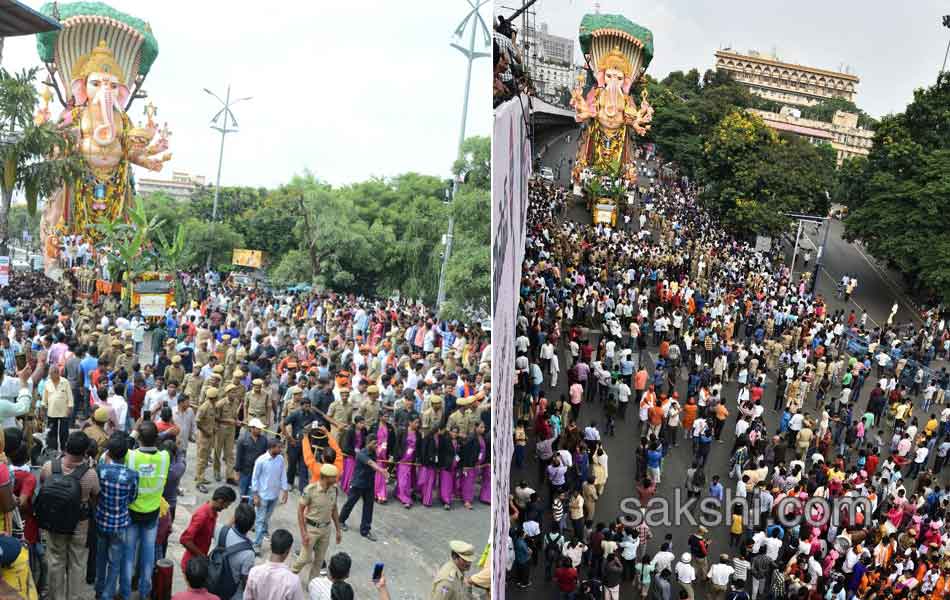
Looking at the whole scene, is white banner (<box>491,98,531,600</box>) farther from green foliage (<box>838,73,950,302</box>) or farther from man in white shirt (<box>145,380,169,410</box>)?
green foliage (<box>838,73,950,302</box>)

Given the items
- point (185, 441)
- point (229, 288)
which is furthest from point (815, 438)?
point (185, 441)

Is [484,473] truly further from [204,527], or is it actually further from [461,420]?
[204,527]

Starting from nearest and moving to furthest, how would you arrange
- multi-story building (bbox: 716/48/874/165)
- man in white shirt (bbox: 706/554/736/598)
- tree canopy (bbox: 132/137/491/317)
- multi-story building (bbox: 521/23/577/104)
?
tree canopy (bbox: 132/137/491/317), man in white shirt (bbox: 706/554/736/598), multi-story building (bbox: 521/23/577/104), multi-story building (bbox: 716/48/874/165)

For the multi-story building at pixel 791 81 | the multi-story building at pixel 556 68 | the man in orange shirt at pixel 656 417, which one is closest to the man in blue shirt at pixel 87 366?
the man in orange shirt at pixel 656 417

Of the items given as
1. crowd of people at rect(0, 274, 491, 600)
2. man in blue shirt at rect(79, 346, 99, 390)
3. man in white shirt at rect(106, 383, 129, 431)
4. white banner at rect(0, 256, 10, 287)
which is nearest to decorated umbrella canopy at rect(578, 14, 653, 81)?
crowd of people at rect(0, 274, 491, 600)

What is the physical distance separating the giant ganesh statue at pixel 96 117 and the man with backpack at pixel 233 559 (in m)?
4.30

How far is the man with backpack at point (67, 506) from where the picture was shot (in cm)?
412

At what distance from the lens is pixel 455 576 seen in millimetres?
4430

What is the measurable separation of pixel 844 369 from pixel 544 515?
955cm

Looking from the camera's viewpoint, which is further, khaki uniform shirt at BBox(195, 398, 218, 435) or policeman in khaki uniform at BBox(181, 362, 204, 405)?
policeman in khaki uniform at BBox(181, 362, 204, 405)

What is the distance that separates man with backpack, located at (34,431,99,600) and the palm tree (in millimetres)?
3010

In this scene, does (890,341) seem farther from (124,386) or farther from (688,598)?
(124,386)

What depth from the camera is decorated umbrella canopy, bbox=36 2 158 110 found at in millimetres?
6598

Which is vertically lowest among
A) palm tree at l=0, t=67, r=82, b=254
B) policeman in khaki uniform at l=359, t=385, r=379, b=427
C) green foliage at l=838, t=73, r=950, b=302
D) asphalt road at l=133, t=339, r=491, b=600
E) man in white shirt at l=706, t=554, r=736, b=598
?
man in white shirt at l=706, t=554, r=736, b=598
